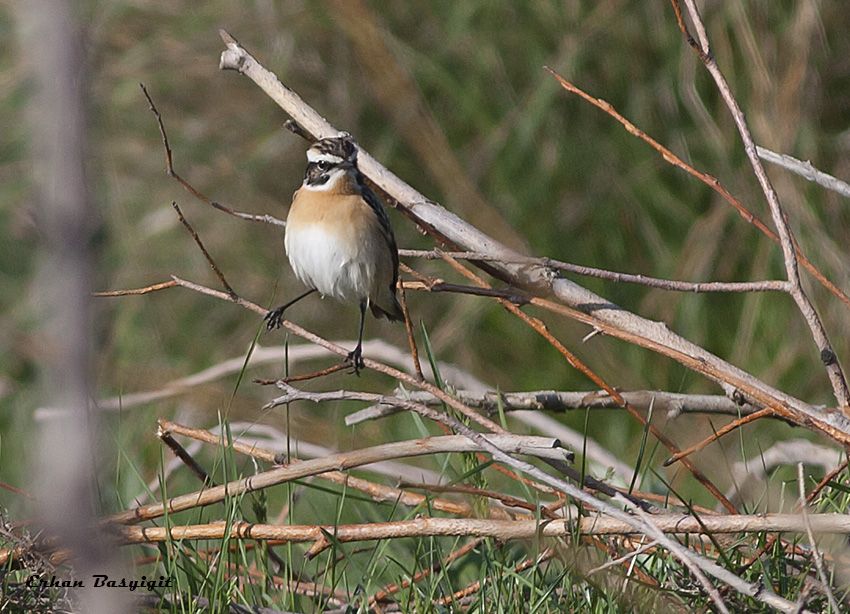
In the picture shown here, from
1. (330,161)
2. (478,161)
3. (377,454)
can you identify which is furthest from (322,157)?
(478,161)

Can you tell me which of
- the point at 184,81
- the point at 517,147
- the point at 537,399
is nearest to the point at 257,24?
the point at 184,81

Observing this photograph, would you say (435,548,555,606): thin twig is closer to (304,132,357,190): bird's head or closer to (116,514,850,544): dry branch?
(116,514,850,544): dry branch

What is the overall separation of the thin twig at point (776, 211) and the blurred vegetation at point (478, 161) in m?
3.30

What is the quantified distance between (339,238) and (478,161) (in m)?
3.02

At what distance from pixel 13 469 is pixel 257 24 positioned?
2792 mm

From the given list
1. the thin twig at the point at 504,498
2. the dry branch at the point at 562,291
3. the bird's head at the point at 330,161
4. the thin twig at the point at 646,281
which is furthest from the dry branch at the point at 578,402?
the bird's head at the point at 330,161

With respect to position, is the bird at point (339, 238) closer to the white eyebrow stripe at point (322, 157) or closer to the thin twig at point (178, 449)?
the white eyebrow stripe at point (322, 157)

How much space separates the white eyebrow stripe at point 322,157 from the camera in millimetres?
3628

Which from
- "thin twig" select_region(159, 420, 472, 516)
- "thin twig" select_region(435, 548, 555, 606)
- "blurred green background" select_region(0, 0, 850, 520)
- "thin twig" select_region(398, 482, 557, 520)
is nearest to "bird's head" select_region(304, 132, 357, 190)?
"thin twig" select_region(159, 420, 472, 516)

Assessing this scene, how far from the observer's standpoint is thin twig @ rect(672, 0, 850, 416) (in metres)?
2.64

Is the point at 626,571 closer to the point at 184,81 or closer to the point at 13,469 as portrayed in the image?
the point at 13,469

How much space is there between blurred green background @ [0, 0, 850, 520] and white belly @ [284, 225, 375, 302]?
7.74 ft

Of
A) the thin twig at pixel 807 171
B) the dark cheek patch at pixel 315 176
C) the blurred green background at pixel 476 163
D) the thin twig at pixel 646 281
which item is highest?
the thin twig at pixel 807 171

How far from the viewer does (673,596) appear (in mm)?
2674
